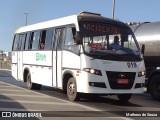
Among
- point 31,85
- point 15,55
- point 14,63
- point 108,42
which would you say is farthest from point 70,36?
point 14,63

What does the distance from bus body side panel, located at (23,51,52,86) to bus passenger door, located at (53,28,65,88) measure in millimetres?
406

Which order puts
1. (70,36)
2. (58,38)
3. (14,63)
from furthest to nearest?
(14,63) → (58,38) → (70,36)

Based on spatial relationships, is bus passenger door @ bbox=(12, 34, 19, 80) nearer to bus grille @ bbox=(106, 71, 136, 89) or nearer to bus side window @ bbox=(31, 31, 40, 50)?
bus side window @ bbox=(31, 31, 40, 50)

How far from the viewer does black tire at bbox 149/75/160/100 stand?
15.1m

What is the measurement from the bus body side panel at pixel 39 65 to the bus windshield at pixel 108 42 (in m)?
2.40

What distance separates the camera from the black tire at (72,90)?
13.1 m

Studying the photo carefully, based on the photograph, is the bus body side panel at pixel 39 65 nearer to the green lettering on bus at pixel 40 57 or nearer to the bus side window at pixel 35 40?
the green lettering on bus at pixel 40 57

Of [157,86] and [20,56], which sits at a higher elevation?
[20,56]

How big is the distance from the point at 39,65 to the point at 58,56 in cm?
202

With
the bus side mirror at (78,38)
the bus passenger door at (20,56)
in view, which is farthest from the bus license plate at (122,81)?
the bus passenger door at (20,56)

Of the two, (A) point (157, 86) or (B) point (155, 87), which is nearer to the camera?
(A) point (157, 86)

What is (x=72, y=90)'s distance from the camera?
43.7 ft

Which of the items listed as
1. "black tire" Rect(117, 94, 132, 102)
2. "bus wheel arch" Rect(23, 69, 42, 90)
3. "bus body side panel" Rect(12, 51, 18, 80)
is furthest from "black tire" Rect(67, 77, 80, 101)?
"bus body side panel" Rect(12, 51, 18, 80)

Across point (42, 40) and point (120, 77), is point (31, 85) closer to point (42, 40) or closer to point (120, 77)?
point (42, 40)
